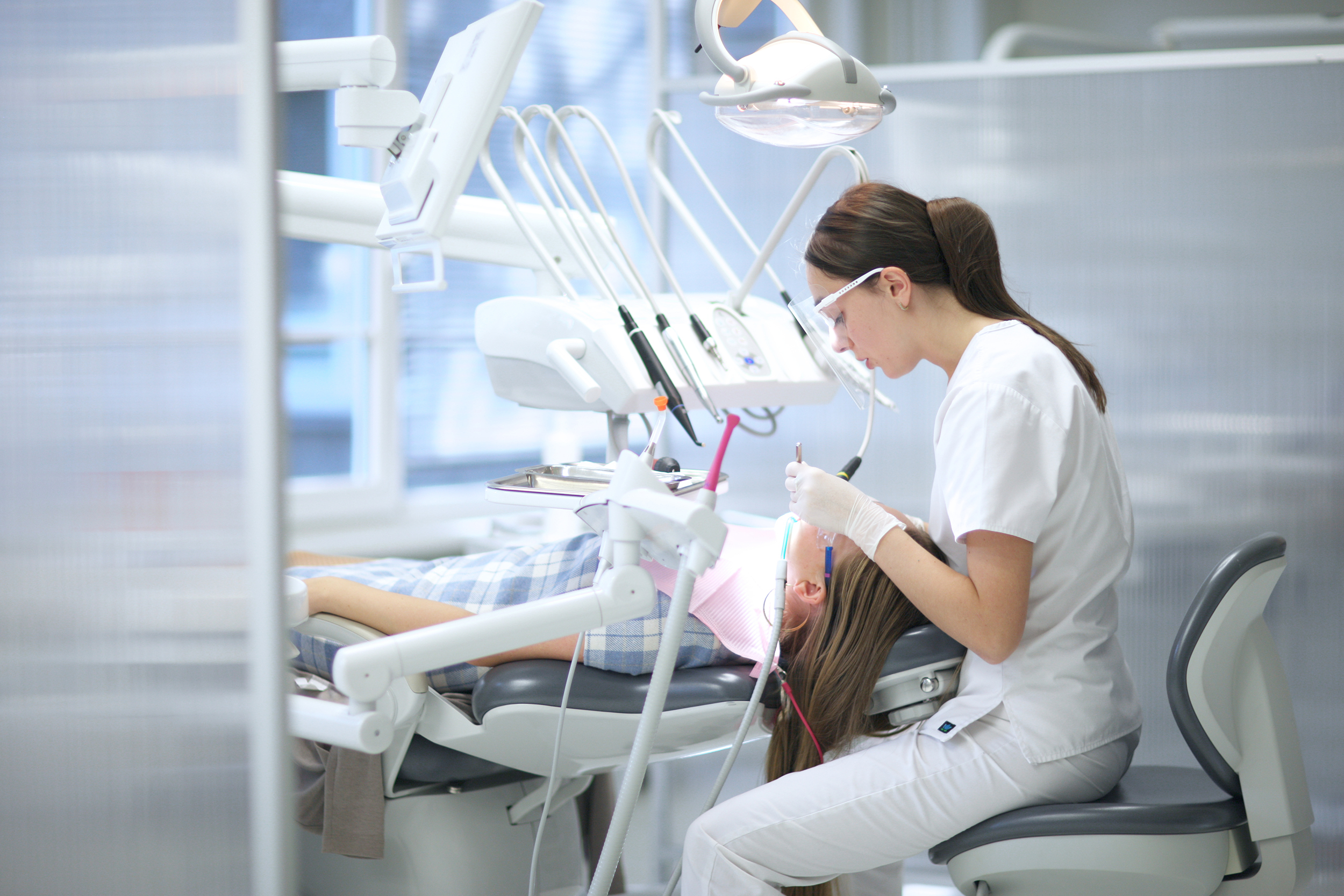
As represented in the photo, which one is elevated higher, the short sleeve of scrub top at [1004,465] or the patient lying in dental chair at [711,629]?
the short sleeve of scrub top at [1004,465]

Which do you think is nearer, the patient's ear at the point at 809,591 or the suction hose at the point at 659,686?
the suction hose at the point at 659,686

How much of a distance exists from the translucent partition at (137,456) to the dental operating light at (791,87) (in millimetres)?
722

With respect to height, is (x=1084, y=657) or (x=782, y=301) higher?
(x=782, y=301)

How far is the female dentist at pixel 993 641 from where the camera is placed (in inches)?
45.5

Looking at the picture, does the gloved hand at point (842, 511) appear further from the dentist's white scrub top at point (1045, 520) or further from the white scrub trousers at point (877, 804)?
the white scrub trousers at point (877, 804)

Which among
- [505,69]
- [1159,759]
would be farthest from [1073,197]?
[505,69]

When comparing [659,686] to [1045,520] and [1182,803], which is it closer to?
[1045,520]

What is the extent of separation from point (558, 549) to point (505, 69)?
27.8 inches

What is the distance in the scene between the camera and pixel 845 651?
1.30 meters

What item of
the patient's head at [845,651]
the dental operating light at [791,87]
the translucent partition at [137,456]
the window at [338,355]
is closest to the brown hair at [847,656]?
the patient's head at [845,651]

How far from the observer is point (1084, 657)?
1.21 meters

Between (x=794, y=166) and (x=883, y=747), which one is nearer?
(x=883, y=747)

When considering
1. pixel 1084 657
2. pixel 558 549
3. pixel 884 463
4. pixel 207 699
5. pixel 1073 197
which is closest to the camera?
pixel 207 699

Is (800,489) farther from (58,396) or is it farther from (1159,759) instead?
(1159,759)
